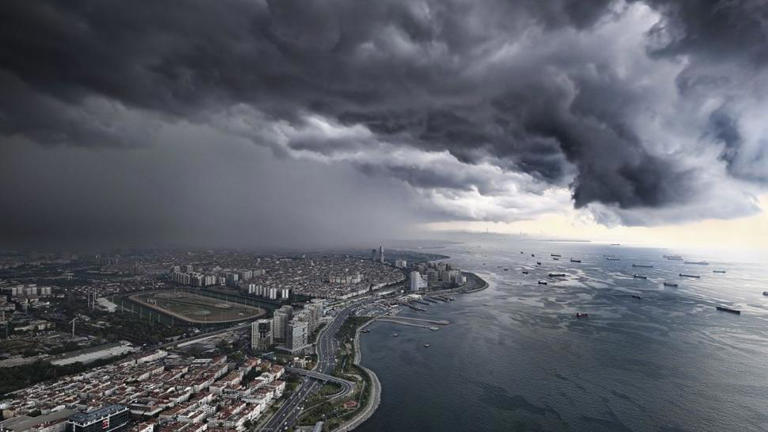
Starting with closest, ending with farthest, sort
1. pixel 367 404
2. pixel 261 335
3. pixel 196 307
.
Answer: pixel 367 404 → pixel 261 335 → pixel 196 307

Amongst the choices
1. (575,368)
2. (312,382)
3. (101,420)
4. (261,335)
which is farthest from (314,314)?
(575,368)

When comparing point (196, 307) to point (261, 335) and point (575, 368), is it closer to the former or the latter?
point (261, 335)

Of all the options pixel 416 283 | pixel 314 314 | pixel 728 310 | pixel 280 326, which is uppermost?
pixel 416 283

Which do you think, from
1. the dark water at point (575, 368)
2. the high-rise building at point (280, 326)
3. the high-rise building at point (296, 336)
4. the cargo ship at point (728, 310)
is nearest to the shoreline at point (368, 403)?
the dark water at point (575, 368)

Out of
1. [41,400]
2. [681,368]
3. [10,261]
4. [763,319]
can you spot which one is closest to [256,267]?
[10,261]

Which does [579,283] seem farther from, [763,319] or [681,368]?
[681,368]

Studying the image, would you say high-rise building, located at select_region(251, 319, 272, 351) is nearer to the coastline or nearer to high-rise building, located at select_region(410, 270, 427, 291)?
the coastline

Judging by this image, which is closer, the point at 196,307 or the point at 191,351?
the point at 191,351

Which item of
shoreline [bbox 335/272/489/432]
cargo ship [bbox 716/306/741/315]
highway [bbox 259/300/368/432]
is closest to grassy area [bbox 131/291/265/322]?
highway [bbox 259/300/368/432]
